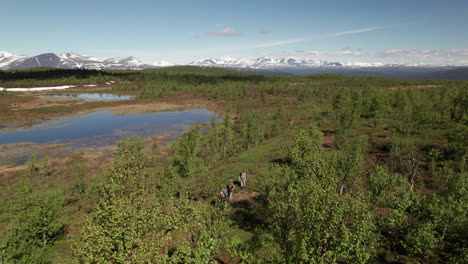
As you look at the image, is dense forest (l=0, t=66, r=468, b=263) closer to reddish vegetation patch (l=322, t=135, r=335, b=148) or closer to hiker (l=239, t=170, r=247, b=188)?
hiker (l=239, t=170, r=247, b=188)

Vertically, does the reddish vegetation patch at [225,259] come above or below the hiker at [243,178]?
below

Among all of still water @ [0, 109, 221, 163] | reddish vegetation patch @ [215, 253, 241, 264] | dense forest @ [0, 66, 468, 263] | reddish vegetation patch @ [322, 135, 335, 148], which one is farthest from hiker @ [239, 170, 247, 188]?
still water @ [0, 109, 221, 163]

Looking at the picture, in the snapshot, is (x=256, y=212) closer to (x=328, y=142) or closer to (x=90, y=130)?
(x=328, y=142)

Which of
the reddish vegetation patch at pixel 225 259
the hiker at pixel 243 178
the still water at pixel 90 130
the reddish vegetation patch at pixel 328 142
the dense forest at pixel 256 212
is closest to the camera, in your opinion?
the dense forest at pixel 256 212

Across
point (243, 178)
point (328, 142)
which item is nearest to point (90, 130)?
point (243, 178)

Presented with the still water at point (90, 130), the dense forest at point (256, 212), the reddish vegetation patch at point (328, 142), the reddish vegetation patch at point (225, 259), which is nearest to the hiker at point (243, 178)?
the dense forest at point (256, 212)

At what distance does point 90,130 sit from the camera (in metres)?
93.9

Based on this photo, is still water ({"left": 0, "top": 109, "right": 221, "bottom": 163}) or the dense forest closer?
the dense forest

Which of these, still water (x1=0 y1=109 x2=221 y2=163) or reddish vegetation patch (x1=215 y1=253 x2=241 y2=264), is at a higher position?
reddish vegetation patch (x1=215 y1=253 x2=241 y2=264)

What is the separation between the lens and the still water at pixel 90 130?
2879 inches

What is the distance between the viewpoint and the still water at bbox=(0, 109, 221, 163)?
73131 millimetres

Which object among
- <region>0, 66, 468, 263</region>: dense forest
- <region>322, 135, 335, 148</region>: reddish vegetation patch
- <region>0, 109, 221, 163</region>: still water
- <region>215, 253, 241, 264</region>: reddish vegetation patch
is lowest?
<region>0, 109, 221, 163</region>: still water

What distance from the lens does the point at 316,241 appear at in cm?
1477

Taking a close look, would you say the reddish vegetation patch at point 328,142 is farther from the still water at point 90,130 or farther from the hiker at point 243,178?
the still water at point 90,130
